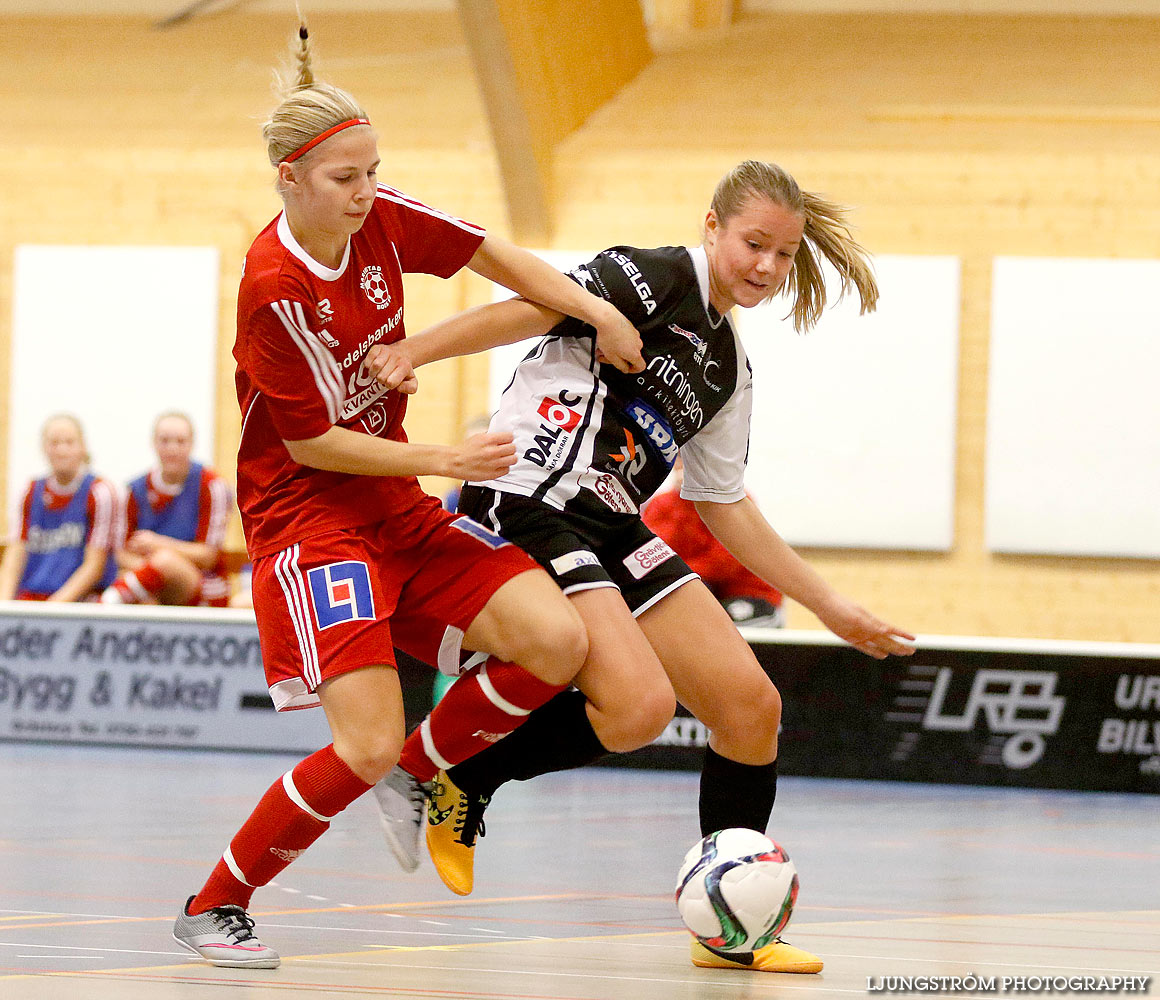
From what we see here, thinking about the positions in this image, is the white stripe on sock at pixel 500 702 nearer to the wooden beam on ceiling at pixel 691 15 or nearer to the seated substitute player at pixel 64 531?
the seated substitute player at pixel 64 531

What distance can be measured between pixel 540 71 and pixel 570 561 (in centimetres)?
707

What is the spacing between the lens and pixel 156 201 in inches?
430

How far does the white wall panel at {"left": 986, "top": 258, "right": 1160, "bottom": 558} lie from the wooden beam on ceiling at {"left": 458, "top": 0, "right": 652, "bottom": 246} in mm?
2808

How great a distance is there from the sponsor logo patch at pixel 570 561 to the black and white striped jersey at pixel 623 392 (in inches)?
4.8

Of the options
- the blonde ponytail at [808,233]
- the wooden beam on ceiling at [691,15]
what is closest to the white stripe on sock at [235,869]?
the blonde ponytail at [808,233]

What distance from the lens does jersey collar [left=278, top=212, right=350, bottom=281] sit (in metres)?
2.76

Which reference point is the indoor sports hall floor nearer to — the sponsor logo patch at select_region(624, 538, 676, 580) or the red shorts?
the red shorts

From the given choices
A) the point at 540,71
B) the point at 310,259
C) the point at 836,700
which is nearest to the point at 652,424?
the point at 310,259

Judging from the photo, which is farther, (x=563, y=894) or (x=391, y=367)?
(x=563, y=894)

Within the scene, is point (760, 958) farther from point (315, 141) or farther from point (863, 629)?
point (315, 141)

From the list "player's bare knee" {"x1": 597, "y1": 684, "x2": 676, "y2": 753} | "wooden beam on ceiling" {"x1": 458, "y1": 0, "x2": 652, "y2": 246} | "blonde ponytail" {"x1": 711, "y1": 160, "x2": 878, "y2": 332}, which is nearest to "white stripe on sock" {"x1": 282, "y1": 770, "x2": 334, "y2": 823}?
"player's bare knee" {"x1": 597, "y1": 684, "x2": 676, "y2": 753}

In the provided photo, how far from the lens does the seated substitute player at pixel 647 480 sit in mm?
2982

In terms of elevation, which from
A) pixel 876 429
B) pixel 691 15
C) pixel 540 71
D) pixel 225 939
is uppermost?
pixel 691 15

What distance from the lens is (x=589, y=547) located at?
3.07 m
